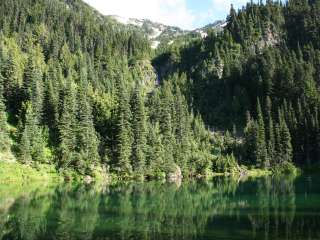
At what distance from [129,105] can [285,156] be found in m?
58.5

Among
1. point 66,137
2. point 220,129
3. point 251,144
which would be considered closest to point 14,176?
point 66,137

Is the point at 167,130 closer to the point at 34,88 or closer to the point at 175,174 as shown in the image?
the point at 175,174

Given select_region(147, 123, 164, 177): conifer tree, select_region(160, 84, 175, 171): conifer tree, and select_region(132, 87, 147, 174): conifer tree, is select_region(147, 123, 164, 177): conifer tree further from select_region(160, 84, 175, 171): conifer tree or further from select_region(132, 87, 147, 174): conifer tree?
select_region(132, 87, 147, 174): conifer tree

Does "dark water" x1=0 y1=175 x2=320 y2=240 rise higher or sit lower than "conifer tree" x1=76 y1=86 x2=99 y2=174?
lower

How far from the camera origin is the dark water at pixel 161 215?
133 ft

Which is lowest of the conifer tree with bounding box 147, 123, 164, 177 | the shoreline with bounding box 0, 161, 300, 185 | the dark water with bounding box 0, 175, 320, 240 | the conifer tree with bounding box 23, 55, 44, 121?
the dark water with bounding box 0, 175, 320, 240

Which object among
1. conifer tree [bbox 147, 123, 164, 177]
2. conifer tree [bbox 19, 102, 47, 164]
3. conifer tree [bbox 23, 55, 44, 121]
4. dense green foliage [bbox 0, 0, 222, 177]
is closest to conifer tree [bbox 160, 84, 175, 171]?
dense green foliage [bbox 0, 0, 222, 177]

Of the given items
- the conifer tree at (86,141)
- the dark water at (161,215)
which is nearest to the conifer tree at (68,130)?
the conifer tree at (86,141)

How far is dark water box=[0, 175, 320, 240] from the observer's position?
40.7 m

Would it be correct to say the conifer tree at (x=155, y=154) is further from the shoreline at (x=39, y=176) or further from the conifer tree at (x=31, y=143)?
the conifer tree at (x=31, y=143)

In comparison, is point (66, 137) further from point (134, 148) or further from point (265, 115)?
point (265, 115)

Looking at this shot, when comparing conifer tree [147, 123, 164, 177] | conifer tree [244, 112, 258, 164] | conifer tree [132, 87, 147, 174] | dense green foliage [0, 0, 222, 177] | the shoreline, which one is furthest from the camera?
conifer tree [244, 112, 258, 164]

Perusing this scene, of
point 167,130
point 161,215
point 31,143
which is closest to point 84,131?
point 31,143

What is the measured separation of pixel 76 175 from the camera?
112625 millimetres
